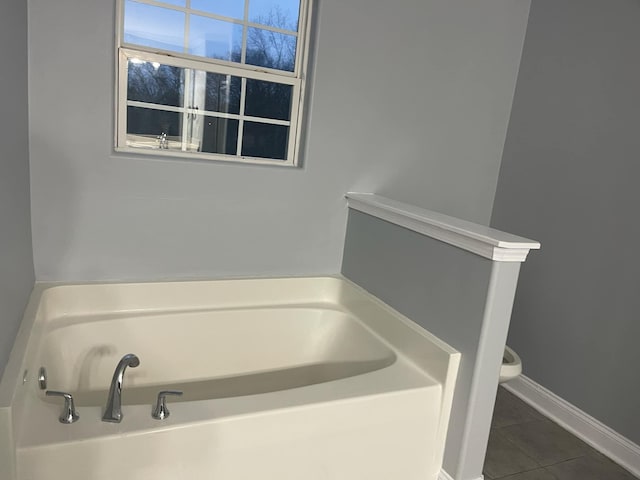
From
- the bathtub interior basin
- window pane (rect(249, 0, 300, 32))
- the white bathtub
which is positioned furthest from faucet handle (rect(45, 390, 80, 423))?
window pane (rect(249, 0, 300, 32))

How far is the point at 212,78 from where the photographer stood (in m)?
2.36

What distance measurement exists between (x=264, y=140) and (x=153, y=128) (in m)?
0.55

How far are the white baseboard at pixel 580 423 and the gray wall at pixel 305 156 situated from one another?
3.49ft

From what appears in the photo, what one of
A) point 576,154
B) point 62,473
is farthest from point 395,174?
point 62,473

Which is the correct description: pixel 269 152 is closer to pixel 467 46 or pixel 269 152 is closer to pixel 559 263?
pixel 467 46

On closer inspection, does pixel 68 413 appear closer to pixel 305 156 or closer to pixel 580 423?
pixel 305 156

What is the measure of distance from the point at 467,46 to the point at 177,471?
8.39ft

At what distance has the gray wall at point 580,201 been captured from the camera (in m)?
2.36

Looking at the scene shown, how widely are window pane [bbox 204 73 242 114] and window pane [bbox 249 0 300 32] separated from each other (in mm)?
311

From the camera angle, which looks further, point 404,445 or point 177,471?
point 404,445

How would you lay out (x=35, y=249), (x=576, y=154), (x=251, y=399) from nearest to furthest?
(x=251, y=399)
(x=35, y=249)
(x=576, y=154)

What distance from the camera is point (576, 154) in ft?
8.57

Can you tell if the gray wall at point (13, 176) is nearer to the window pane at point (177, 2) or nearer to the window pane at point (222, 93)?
the window pane at point (177, 2)

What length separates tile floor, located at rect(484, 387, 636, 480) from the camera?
2217mm
